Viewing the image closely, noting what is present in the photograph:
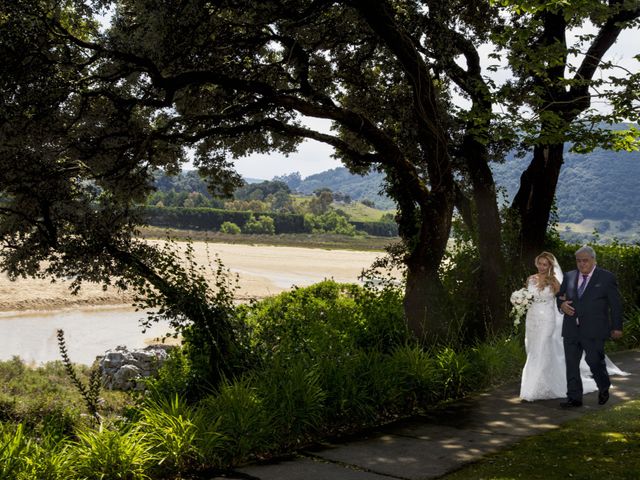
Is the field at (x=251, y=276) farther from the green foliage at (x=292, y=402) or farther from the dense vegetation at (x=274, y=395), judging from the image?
the green foliage at (x=292, y=402)

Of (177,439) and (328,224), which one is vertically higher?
(328,224)

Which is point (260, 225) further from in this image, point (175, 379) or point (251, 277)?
point (175, 379)

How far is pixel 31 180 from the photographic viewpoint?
9609 millimetres

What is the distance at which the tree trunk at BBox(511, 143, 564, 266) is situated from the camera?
1503 cm

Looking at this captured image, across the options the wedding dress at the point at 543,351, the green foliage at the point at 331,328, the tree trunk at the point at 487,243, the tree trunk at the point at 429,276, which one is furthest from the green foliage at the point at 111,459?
the tree trunk at the point at 487,243

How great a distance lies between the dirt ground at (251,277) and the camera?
4128 cm

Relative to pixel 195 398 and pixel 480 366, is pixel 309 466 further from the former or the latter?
pixel 480 366

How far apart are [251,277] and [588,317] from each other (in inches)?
Answer: 2042

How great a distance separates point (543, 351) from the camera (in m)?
10.1

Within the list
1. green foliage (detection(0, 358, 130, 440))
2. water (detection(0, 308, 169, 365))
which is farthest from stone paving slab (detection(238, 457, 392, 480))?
water (detection(0, 308, 169, 365))

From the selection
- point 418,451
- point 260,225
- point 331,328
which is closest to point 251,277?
point 331,328

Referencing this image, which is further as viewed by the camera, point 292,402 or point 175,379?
point 175,379

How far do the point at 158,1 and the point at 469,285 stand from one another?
7816 millimetres

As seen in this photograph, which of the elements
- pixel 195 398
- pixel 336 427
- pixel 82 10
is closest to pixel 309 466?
pixel 336 427
